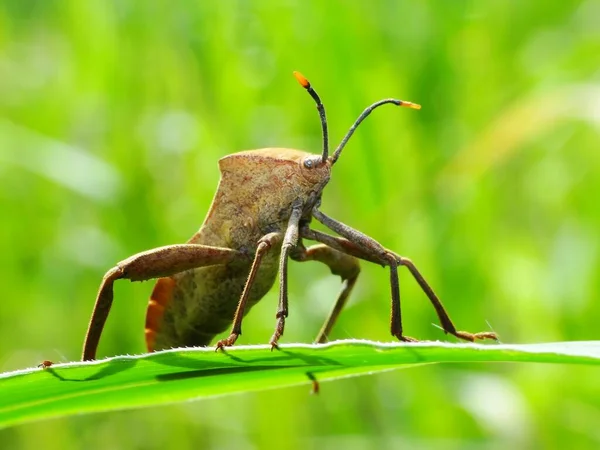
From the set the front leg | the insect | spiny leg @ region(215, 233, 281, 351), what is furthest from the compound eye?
the front leg

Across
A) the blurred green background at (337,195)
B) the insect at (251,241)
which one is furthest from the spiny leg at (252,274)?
the blurred green background at (337,195)

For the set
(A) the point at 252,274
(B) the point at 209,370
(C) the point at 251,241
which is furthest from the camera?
(C) the point at 251,241

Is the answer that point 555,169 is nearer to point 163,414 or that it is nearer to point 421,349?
point 163,414

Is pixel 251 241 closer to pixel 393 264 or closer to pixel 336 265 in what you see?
pixel 336 265

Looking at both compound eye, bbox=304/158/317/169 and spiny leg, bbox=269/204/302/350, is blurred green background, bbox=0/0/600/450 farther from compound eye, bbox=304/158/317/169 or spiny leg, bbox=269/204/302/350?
spiny leg, bbox=269/204/302/350

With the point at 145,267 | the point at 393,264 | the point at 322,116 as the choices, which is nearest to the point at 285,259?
the point at 393,264
